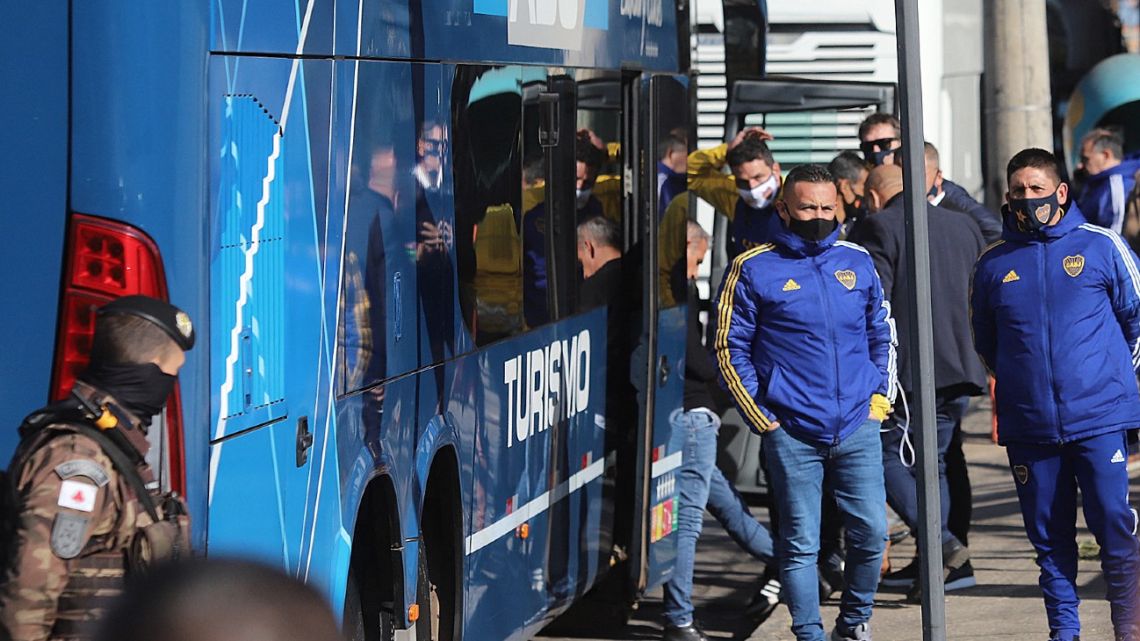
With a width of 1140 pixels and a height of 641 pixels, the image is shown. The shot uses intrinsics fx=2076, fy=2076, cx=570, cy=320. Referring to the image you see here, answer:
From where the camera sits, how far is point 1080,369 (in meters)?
7.14

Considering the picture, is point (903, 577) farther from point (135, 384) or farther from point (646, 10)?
point (135, 384)

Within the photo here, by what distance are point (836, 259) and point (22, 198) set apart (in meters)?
3.82

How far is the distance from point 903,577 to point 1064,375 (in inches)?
99.6

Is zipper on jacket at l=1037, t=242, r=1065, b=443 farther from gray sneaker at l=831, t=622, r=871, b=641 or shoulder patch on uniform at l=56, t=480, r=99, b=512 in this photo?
shoulder patch on uniform at l=56, t=480, r=99, b=512

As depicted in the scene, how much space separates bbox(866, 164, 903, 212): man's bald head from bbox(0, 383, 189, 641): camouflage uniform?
5727 millimetres

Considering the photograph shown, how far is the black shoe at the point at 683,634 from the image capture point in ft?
26.8

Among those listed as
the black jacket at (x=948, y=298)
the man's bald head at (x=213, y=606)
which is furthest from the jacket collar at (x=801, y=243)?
the man's bald head at (x=213, y=606)

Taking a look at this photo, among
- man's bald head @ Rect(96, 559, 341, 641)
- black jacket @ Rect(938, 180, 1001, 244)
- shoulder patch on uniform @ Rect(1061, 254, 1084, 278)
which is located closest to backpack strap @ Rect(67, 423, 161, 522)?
man's bald head @ Rect(96, 559, 341, 641)

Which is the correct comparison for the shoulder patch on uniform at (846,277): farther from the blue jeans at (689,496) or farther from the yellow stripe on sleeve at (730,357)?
the blue jeans at (689,496)

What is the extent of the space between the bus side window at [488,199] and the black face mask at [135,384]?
2.12 meters

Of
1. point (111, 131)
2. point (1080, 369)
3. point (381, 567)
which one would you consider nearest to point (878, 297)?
point (1080, 369)

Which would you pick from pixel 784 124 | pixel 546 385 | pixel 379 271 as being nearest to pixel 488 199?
pixel 546 385

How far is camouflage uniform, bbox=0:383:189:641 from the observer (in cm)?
366

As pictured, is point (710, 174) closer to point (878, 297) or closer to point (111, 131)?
point (878, 297)
